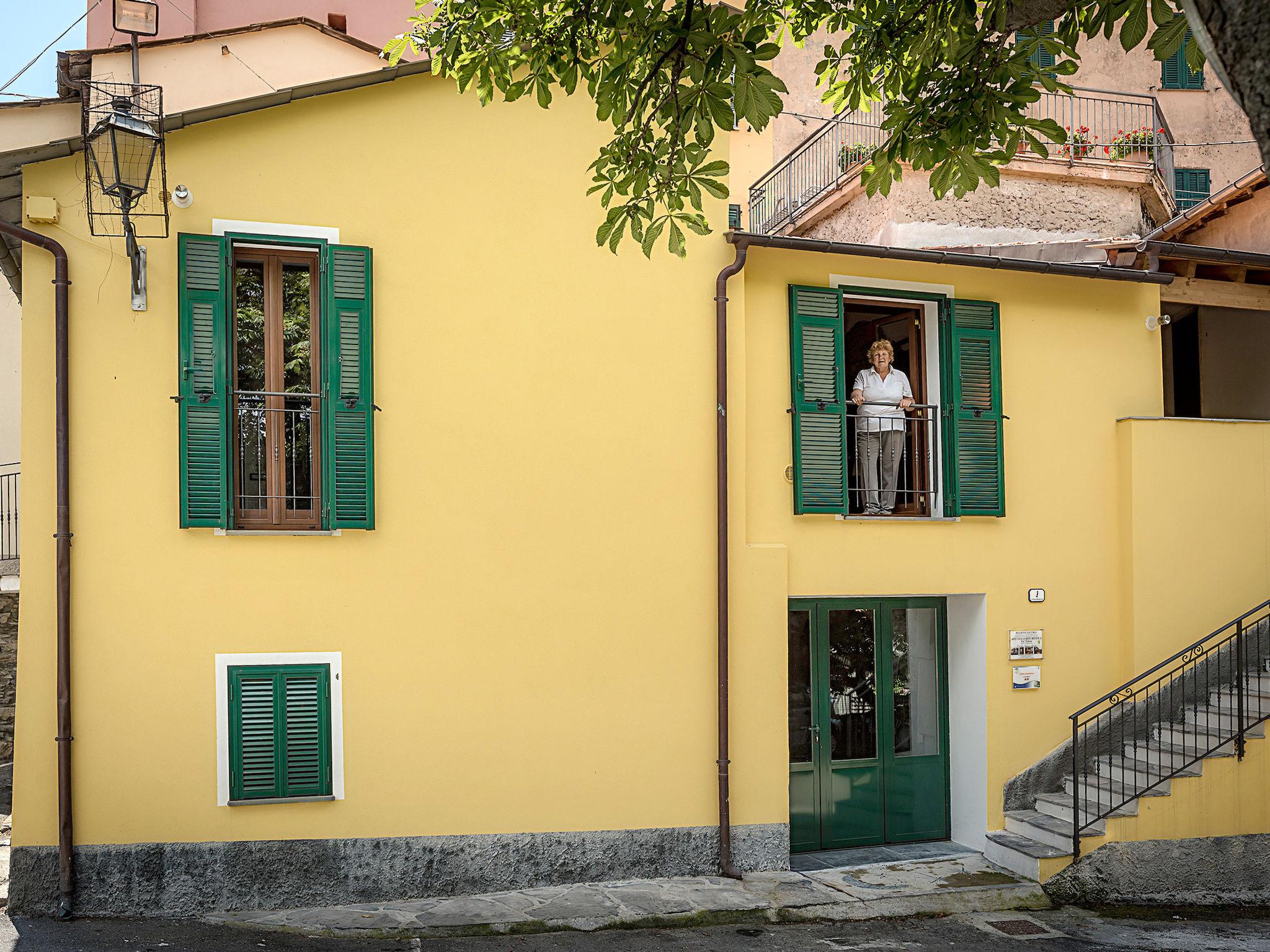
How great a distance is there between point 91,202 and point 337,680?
12.5 feet

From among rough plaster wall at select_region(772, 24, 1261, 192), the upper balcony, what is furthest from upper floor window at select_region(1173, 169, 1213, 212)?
the upper balcony

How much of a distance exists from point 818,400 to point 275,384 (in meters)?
4.48

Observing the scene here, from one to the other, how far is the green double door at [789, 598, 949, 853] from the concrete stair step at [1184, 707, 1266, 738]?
2.25 m

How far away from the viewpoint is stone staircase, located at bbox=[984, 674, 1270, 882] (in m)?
8.97

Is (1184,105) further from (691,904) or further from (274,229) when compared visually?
(691,904)

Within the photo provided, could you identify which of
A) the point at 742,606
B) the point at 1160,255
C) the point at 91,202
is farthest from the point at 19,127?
the point at 1160,255

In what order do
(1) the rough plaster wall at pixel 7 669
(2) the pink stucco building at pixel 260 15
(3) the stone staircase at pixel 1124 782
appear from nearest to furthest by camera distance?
(3) the stone staircase at pixel 1124 782, (1) the rough plaster wall at pixel 7 669, (2) the pink stucco building at pixel 260 15

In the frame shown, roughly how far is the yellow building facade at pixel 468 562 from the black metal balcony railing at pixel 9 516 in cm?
559

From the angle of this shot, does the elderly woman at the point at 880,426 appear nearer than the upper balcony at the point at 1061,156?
Yes

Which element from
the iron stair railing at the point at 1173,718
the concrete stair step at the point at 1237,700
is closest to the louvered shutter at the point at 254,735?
the iron stair railing at the point at 1173,718

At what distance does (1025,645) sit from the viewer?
9.74m

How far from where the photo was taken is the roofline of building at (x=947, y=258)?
8.95 metres

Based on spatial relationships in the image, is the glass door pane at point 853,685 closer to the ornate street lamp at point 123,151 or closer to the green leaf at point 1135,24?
the green leaf at point 1135,24

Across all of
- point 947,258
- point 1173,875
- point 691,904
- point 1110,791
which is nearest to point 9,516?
point 691,904
